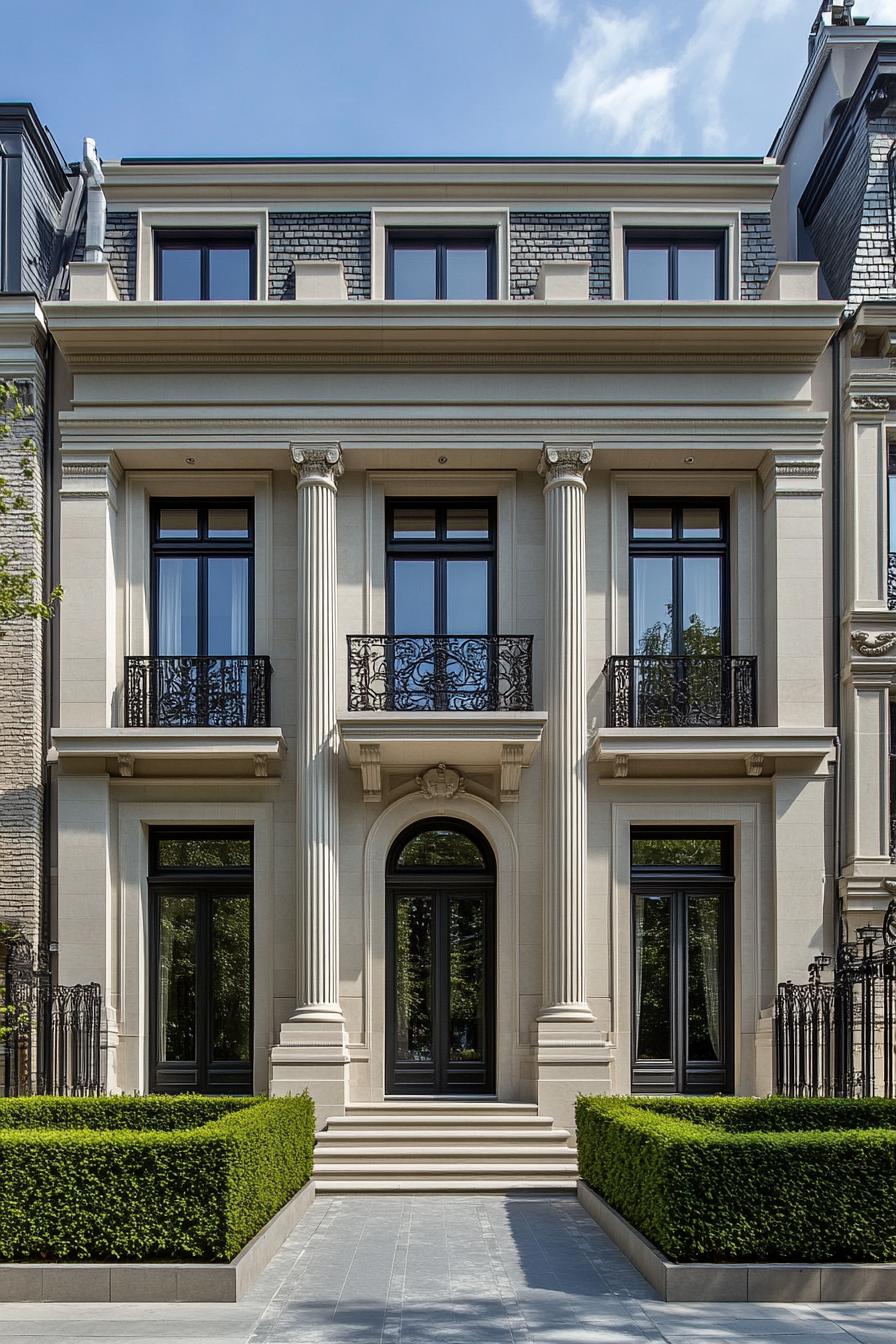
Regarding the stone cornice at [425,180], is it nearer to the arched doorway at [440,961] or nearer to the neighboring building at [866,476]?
the neighboring building at [866,476]

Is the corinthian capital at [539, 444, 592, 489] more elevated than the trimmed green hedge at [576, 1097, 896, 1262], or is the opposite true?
the corinthian capital at [539, 444, 592, 489]

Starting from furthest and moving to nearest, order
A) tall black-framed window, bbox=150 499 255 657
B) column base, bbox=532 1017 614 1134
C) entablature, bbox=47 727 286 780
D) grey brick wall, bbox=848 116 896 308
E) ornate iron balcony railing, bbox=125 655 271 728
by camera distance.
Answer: tall black-framed window, bbox=150 499 255 657 → grey brick wall, bbox=848 116 896 308 → ornate iron balcony railing, bbox=125 655 271 728 → entablature, bbox=47 727 286 780 → column base, bbox=532 1017 614 1134

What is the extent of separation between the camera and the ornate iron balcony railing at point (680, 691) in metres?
20.0

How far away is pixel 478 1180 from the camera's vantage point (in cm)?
1664

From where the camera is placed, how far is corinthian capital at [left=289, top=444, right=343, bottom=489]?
19.8 m

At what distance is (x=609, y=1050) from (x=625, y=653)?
18.9 ft

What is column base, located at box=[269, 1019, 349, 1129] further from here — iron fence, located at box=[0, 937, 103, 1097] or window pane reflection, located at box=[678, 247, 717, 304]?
window pane reflection, located at box=[678, 247, 717, 304]

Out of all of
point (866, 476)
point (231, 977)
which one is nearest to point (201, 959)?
point (231, 977)

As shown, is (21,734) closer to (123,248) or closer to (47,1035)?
(47,1035)

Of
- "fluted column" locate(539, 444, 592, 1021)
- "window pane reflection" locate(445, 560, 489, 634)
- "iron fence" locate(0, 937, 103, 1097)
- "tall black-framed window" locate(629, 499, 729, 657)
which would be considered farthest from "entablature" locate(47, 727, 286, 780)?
"tall black-framed window" locate(629, 499, 729, 657)

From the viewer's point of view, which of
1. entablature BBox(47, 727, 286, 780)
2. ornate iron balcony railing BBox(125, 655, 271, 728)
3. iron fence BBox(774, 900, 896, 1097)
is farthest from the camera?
ornate iron balcony railing BBox(125, 655, 271, 728)

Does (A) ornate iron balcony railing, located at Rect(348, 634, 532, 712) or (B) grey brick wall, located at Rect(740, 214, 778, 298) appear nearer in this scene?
(A) ornate iron balcony railing, located at Rect(348, 634, 532, 712)

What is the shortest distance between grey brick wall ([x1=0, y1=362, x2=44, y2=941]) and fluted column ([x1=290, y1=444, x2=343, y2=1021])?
384 cm

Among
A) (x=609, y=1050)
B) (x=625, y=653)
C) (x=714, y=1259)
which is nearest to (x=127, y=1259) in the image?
(x=714, y=1259)
